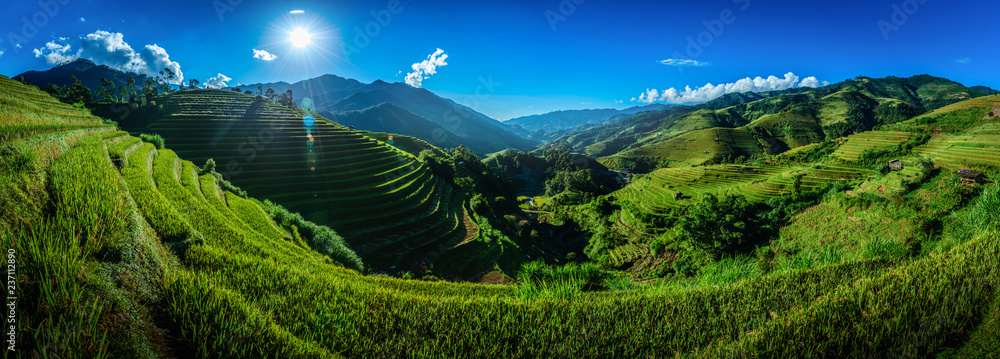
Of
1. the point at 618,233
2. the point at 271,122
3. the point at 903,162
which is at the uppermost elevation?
the point at 271,122

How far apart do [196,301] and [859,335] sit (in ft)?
20.1

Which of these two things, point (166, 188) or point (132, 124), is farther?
point (132, 124)

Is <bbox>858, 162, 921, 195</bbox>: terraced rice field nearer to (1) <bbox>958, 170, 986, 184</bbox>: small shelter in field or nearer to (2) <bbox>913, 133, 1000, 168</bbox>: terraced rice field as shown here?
(2) <bbox>913, 133, 1000, 168</bbox>: terraced rice field

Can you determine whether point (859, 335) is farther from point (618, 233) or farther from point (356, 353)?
point (618, 233)

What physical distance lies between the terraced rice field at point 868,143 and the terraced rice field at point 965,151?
7255 millimetres

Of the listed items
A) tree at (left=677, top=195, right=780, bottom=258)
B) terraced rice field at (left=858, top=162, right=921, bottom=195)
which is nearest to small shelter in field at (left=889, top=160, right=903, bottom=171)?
terraced rice field at (left=858, top=162, right=921, bottom=195)

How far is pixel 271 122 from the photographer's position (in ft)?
155

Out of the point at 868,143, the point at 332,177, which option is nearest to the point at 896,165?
the point at 868,143

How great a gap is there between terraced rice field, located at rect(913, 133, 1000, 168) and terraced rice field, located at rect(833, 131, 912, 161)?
7255 mm

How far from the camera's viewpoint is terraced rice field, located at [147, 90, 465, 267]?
25.5 metres

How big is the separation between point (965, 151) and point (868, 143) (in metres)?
24.4

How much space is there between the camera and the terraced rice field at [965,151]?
29034mm

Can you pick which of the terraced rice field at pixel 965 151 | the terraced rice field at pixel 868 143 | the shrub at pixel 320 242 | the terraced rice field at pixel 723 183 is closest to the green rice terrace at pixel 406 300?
the shrub at pixel 320 242

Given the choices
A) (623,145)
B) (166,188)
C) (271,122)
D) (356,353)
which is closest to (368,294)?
(356,353)
